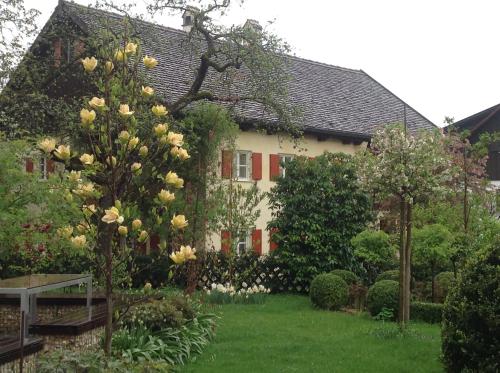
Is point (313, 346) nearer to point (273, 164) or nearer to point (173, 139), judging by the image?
point (173, 139)

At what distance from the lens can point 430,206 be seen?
17.2 meters

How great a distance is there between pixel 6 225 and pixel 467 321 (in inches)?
223

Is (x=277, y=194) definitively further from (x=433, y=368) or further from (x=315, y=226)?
(x=433, y=368)

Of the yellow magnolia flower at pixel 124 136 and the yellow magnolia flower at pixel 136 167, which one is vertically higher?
the yellow magnolia flower at pixel 124 136

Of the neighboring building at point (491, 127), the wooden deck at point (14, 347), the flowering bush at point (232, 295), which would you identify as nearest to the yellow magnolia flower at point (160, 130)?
the wooden deck at point (14, 347)

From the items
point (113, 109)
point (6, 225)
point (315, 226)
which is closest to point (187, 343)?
point (6, 225)

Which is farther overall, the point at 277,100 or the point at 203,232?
the point at 277,100

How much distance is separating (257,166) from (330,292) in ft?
29.6

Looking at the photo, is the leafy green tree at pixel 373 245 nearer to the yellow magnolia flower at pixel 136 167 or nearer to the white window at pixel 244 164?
the white window at pixel 244 164

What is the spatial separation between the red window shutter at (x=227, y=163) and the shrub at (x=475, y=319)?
995 centimetres

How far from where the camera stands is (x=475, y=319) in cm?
703

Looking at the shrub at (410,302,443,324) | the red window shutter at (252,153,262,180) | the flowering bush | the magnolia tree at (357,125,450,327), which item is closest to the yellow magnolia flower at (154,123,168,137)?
the magnolia tree at (357,125,450,327)

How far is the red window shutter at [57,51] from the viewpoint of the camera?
19594 millimetres

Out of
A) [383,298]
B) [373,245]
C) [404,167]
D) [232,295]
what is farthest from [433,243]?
[232,295]
